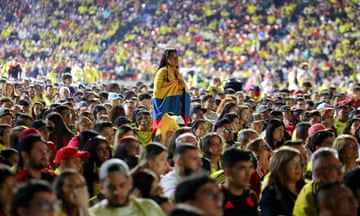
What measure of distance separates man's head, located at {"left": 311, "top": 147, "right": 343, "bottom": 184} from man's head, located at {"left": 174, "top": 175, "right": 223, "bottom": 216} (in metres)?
2.29

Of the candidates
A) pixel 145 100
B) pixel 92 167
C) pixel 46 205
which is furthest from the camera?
pixel 145 100

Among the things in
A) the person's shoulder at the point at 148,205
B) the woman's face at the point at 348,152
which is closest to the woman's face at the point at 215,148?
the woman's face at the point at 348,152

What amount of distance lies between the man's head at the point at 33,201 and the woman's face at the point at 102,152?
12.0 feet

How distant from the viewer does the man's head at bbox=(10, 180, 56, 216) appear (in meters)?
5.69

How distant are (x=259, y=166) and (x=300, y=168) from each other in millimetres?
1966

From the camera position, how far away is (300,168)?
8.34 m

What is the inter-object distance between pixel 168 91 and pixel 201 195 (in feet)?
27.2

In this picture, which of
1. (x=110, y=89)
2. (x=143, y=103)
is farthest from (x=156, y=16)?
(x=143, y=103)

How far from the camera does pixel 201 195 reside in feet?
19.3

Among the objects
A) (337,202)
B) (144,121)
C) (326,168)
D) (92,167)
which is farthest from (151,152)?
(144,121)

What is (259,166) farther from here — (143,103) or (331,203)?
(143,103)

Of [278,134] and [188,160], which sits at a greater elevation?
[188,160]

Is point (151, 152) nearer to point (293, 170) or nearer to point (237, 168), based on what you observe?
point (237, 168)

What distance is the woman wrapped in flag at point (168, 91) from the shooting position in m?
14.0
